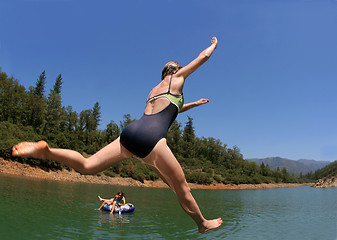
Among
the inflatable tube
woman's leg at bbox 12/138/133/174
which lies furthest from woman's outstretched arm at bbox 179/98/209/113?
the inflatable tube

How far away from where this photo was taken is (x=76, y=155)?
2.11 meters

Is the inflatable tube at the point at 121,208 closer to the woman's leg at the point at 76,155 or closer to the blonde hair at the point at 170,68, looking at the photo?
the woman's leg at the point at 76,155

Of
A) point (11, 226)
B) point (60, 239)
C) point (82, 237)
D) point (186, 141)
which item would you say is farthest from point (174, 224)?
point (186, 141)

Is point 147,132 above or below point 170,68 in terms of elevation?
below

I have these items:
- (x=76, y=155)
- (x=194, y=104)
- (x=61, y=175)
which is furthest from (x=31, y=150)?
(x=61, y=175)

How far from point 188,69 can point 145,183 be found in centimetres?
4224

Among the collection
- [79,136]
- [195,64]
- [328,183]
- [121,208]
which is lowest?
[328,183]

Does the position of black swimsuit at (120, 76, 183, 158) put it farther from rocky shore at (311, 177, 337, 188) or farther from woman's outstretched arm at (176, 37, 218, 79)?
rocky shore at (311, 177, 337, 188)

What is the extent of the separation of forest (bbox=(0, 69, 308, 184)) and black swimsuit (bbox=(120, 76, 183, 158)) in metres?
32.5

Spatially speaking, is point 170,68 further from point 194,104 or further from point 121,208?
point 121,208

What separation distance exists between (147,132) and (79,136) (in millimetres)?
56763

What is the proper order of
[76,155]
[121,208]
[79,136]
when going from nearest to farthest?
[76,155] → [121,208] → [79,136]

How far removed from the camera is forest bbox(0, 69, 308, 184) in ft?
136

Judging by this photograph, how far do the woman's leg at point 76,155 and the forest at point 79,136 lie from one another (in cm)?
3215
